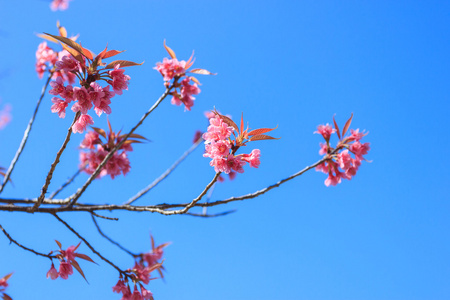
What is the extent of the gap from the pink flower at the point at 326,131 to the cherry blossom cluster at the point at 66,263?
1952 mm

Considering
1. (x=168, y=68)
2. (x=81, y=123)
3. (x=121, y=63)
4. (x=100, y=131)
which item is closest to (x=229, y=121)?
(x=121, y=63)

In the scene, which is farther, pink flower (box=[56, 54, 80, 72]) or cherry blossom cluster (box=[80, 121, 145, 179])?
cherry blossom cluster (box=[80, 121, 145, 179])

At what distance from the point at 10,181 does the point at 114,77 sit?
1.31 meters

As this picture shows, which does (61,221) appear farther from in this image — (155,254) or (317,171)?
(317,171)

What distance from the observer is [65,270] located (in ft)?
7.29

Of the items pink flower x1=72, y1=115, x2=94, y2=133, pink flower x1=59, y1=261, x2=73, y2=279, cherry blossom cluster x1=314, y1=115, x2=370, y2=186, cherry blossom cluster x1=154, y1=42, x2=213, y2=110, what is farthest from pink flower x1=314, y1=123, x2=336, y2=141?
pink flower x1=59, y1=261, x2=73, y2=279

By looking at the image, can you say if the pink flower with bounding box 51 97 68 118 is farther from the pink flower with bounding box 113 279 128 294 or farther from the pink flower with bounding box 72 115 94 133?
the pink flower with bounding box 113 279 128 294

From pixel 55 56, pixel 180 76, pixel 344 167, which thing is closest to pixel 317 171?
pixel 344 167

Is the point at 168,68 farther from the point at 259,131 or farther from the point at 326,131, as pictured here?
the point at 326,131

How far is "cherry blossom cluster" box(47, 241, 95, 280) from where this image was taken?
219 cm

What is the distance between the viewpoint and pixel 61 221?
1.92 meters

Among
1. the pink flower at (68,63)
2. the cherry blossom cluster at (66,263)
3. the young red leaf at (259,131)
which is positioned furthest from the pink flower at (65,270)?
the young red leaf at (259,131)

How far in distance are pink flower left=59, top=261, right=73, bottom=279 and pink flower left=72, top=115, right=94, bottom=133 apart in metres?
0.91

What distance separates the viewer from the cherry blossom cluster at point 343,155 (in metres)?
2.68
